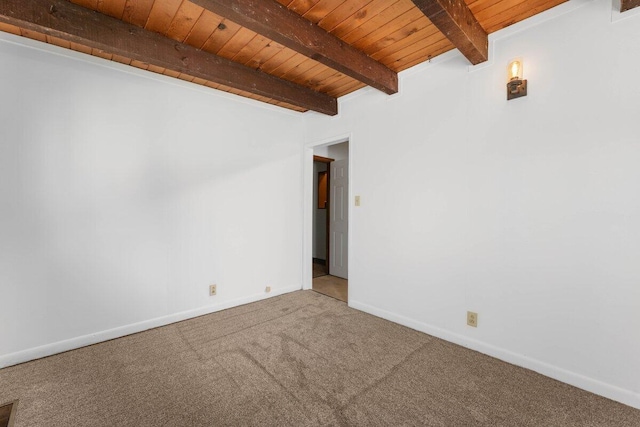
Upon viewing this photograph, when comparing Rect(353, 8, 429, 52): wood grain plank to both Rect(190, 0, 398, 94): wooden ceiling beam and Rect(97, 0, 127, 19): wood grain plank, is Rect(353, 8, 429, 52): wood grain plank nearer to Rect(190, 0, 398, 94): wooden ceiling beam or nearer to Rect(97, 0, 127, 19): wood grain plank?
Rect(190, 0, 398, 94): wooden ceiling beam

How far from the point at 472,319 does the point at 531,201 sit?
1.05 meters

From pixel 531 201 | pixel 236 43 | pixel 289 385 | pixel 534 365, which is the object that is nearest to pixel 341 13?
pixel 236 43

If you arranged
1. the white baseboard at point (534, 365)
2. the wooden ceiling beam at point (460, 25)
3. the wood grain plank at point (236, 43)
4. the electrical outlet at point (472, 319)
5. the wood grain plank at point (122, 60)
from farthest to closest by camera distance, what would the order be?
the wood grain plank at point (122, 60) < the electrical outlet at point (472, 319) < the wood grain plank at point (236, 43) < the white baseboard at point (534, 365) < the wooden ceiling beam at point (460, 25)

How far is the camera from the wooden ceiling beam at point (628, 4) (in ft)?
5.44

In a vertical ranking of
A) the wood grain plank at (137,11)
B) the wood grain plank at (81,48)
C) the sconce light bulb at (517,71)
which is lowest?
the sconce light bulb at (517,71)

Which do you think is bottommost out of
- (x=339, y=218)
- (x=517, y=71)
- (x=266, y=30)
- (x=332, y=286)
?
(x=332, y=286)

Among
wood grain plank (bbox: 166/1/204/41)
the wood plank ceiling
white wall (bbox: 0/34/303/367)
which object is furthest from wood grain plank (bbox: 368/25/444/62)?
white wall (bbox: 0/34/303/367)

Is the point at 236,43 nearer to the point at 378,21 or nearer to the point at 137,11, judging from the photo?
the point at 137,11

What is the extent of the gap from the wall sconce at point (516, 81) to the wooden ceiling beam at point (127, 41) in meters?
2.01

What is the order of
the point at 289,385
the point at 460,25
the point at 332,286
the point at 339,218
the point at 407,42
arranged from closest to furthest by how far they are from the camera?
the point at 460,25 < the point at 289,385 < the point at 407,42 < the point at 332,286 < the point at 339,218

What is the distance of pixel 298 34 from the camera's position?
77.0 inches

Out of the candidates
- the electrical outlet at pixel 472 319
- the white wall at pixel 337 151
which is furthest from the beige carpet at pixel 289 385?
the white wall at pixel 337 151

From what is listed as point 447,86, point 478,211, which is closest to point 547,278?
point 478,211

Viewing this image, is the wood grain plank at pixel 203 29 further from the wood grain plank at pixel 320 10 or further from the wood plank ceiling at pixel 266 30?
the wood grain plank at pixel 320 10
